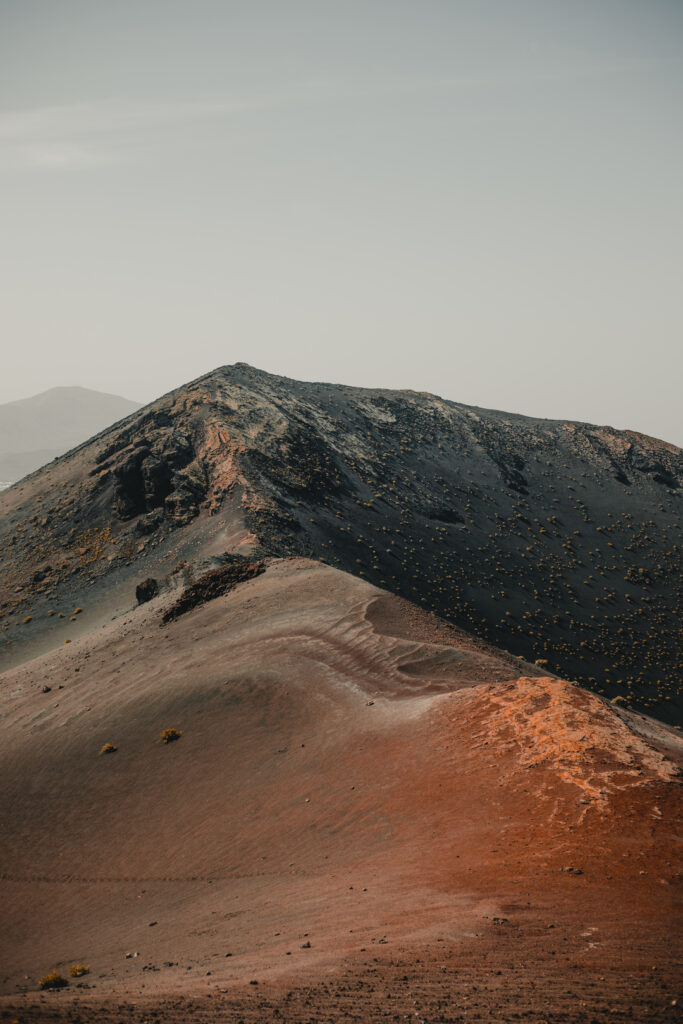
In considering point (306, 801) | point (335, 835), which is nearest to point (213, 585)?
point (306, 801)

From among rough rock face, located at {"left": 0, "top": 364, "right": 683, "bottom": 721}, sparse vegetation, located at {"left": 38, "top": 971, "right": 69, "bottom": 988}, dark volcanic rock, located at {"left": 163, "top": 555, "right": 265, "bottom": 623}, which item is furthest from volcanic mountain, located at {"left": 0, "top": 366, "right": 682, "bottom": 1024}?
rough rock face, located at {"left": 0, "top": 364, "right": 683, "bottom": 721}

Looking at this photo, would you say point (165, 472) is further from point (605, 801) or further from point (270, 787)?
point (605, 801)

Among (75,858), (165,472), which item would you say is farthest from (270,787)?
(165,472)

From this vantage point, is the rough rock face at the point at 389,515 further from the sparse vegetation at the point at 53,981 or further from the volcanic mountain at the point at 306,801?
the sparse vegetation at the point at 53,981

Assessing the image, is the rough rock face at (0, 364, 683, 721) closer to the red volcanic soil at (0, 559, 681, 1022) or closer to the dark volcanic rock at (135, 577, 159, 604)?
the dark volcanic rock at (135, 577, 159, 604)

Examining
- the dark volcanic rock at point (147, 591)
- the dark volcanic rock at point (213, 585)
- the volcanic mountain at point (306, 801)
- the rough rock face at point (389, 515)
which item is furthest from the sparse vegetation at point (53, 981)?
the rough rock face at point (389, 515)

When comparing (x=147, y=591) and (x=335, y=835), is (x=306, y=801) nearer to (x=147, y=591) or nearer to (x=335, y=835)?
(x=335, y=835)
